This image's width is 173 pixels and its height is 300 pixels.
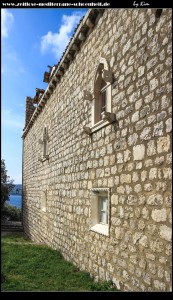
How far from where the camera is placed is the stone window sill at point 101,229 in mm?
5304

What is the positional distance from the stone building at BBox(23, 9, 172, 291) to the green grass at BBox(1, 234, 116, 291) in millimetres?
275

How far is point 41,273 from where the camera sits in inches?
233

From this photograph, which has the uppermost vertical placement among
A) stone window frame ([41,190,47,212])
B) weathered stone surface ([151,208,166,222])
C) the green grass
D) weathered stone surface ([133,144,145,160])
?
weathered stone surface ([133,144,145,160])

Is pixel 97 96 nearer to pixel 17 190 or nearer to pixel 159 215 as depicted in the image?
pixel 159 215

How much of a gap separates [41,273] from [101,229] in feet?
5.41

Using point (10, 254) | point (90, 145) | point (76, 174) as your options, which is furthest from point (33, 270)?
point (90, 145)

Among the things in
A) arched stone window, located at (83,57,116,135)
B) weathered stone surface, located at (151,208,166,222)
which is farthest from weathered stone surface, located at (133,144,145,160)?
arched stone window, located at (83,57,116,135)

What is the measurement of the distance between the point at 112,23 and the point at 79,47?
1982 millimetres

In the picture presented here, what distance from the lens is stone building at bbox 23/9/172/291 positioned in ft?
12.6

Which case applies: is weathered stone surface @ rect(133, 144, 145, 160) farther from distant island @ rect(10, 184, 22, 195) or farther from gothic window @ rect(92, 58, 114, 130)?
distant island @ rect(10, 184, 22, 195)

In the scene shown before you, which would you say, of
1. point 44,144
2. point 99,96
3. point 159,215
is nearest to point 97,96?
point 99,96

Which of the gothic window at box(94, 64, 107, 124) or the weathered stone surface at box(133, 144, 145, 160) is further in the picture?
the gothic window at box(94, 64, 107, 124)

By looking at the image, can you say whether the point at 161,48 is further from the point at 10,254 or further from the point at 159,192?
the point at 10,254

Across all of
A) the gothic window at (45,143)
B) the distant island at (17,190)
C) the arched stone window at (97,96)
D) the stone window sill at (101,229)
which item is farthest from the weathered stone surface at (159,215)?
the distant island at (17,190)
